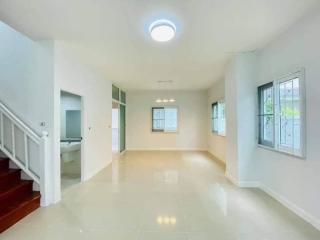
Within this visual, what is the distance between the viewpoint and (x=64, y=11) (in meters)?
2.54

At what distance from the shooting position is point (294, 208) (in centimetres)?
299

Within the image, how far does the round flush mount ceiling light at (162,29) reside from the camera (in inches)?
111

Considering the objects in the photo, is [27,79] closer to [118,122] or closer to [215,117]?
[118,122]

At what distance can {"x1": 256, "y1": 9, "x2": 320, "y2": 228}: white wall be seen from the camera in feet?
8.40

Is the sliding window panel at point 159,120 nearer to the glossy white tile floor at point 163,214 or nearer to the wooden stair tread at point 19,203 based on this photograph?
the glossy white tile floor at point 163,214

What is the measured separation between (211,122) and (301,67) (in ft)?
18.8

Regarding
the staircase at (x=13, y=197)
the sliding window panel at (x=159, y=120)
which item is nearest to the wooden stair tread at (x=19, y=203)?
the staircase at (x=13, y=197)

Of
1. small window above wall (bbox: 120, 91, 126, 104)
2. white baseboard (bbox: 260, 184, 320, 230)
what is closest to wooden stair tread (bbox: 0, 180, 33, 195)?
white baseboard (bbox: 260, 184, 320, 230)

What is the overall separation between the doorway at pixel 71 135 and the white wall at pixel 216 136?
4.13 meters

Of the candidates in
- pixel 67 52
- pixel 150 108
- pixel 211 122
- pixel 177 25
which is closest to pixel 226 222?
pixel 177 25

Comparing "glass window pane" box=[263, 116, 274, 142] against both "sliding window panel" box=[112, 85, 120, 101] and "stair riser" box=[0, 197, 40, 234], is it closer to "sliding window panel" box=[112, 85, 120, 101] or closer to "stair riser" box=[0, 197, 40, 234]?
"stair riser" box=[0, 197, 40, 234]

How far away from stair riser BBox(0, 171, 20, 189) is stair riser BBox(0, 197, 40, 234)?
1.55ft

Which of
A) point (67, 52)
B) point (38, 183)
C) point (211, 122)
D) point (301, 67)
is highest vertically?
point (67, 52)

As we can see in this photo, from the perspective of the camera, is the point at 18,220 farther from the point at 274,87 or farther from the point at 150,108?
the point at 150,108
